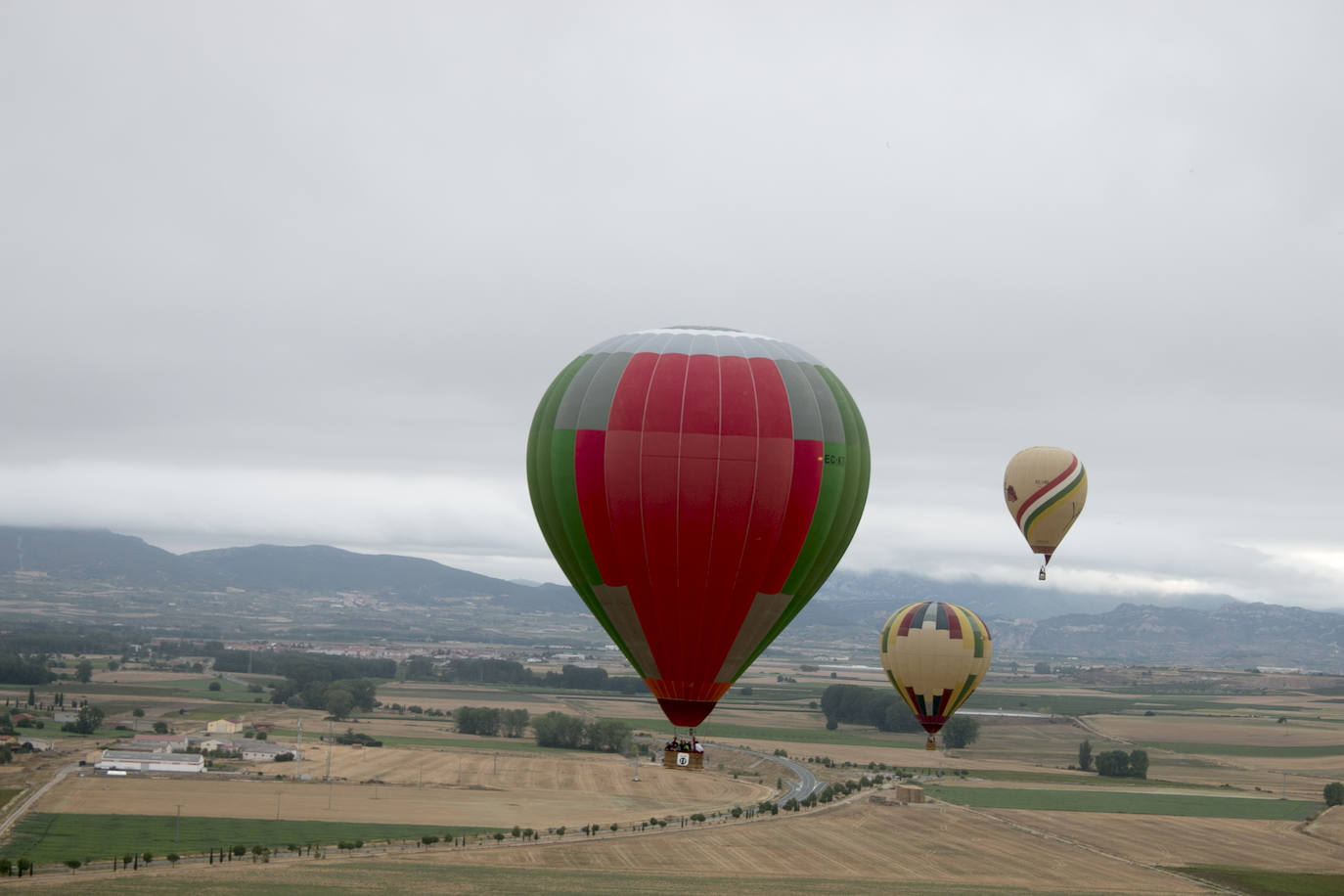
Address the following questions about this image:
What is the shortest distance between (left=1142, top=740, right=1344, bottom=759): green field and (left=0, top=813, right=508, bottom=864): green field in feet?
260

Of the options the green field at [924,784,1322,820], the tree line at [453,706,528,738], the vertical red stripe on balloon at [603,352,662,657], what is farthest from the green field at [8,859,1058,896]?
the tree line at [453,706,528,738]

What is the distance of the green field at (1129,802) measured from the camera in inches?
3312

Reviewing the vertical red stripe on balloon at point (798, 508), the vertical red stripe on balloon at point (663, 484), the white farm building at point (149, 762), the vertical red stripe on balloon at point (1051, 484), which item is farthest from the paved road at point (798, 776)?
the vertical red stripe on balloon at point (663, 484)

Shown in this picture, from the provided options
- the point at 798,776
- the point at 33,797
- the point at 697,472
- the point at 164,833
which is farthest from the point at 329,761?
the point at 697,472

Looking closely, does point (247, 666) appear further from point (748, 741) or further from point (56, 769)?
point (56, 769)

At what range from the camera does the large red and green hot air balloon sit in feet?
101

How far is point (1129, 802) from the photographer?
88188mm

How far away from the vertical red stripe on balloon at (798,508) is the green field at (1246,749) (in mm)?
104984

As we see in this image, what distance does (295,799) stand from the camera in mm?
78125

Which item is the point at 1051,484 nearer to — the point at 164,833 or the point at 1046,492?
the point at 1046,492

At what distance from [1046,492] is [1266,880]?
19.7 m

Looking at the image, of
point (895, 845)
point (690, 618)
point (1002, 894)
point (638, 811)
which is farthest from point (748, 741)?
point (690, 618)

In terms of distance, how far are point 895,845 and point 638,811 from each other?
46.1ft

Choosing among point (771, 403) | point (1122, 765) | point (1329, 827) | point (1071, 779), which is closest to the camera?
point (771, 403)
